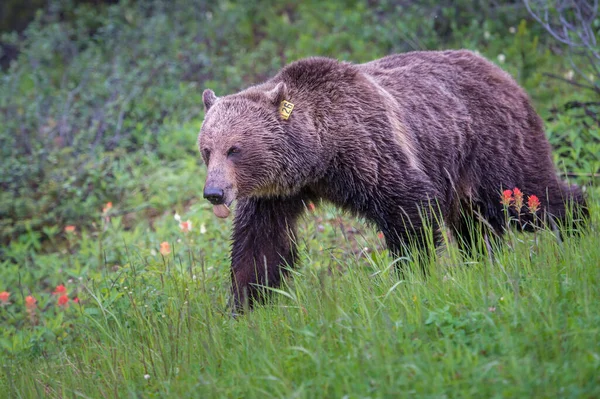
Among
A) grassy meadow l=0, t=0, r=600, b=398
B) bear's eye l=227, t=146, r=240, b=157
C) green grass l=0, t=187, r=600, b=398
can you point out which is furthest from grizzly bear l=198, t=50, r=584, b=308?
green grass l=0, t=187, r=600, b=398

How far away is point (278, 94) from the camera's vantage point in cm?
519

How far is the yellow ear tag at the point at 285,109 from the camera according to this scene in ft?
17.0

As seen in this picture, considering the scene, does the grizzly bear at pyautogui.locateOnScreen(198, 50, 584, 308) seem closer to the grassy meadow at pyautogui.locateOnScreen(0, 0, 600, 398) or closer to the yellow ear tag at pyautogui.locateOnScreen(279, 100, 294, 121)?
the yellow ear tag at pyautogui.locateOnScreen(279, 100, 294, 121)

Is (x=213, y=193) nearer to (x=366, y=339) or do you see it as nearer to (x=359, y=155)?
(x=359, y=155)

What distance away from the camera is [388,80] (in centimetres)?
592

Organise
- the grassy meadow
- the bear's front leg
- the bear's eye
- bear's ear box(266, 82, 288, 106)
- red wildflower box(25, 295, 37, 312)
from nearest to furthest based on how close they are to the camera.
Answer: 1. the grassy meadow
2. the bear's eye
3. bear's ear box(266, 82, 288, 106)
4. the bear's front leg
5. red wildflower box(25, 295, 37, 312)

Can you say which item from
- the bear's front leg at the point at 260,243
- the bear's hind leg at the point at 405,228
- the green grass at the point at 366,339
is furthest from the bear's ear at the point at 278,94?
the green grass at the point at 366,339

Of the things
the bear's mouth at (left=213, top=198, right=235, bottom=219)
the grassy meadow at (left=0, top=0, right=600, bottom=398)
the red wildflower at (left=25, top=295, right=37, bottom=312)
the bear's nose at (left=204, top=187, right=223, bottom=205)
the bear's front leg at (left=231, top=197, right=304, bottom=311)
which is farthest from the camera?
the red wildflower at (left=25, top=295, right=37, bottom=312)

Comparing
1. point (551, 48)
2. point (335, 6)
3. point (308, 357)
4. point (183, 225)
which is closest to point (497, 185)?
point (183, 225)

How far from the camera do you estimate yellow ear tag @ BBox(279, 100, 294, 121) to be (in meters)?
5.19

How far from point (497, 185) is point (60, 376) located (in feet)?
12.0

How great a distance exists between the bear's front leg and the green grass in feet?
0.59

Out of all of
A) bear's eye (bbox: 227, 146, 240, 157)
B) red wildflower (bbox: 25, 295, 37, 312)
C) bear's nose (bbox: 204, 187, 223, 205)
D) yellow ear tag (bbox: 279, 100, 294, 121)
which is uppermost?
yellow ear tag (bbox: 279, 100, 294, 121)

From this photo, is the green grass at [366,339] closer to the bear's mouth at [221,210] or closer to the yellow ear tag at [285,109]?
the bear's mouth at [221,210]
